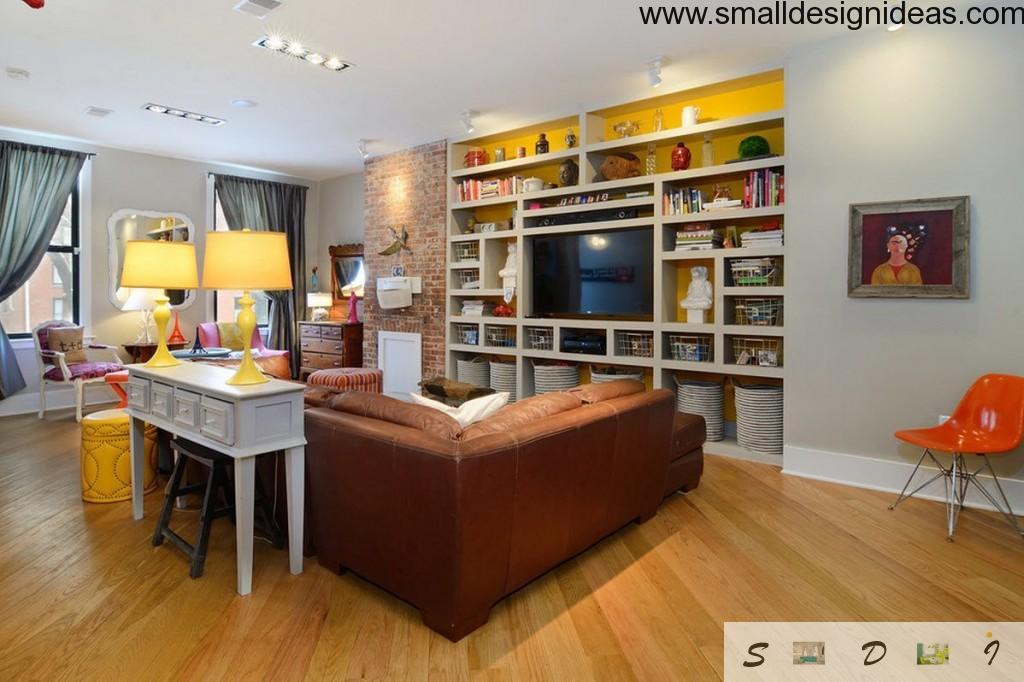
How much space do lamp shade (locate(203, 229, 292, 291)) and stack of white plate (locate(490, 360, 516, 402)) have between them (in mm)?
3198

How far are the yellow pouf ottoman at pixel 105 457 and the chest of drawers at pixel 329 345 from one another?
137 inches

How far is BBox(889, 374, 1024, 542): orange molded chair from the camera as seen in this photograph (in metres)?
2.96

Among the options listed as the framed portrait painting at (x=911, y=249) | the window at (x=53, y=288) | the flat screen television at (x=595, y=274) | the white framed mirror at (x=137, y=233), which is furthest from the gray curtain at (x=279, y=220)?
the framed portrait painting at (x=911, y=249)

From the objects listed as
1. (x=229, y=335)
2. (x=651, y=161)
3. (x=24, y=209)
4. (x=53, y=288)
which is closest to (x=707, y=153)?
(x=651, y=161)

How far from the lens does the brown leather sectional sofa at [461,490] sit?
198 centimetres

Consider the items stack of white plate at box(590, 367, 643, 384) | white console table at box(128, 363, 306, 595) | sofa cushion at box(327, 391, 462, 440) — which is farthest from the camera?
stack of white plate at box(590, 367, 643, 384)

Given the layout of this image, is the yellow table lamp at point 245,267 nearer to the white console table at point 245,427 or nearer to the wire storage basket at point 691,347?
the white console table at point 245,427

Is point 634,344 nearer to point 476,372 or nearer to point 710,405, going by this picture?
point 710,405

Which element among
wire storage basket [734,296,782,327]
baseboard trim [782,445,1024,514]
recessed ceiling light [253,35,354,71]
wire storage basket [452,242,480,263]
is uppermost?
recessed ceiling light [253,35,354,71]

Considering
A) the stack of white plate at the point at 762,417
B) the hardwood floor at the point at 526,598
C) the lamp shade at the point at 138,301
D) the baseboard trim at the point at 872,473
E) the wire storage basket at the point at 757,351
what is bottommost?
the hardwood floor at the point at 526,598

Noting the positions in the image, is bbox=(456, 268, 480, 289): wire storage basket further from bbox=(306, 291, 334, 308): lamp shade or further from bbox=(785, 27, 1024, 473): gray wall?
A: bbox=(785, 27, 1024, 473): gray wall

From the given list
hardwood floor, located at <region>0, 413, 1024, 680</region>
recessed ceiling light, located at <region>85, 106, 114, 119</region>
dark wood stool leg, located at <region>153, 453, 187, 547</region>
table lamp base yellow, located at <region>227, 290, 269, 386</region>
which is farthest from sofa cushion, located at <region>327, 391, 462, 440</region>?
recessed ceiling light, located at <region>85, 106, 114, 119</region>

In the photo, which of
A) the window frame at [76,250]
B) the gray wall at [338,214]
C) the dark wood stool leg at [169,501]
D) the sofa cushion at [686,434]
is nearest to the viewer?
the dark wood stool leg at [169,501]

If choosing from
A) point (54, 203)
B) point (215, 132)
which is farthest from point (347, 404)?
point (54, 203)
